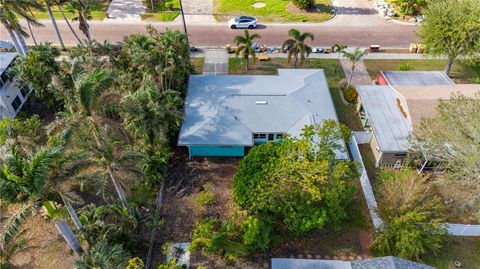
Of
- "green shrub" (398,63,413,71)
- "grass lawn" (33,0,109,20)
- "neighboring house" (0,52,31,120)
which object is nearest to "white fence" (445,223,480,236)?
"green shrub" (398,63,413,71)

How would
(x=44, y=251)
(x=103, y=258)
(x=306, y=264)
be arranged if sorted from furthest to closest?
(x=44, y=251)
(x=306, y=264)
(x=103, y=258)

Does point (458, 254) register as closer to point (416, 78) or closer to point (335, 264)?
point (335, 264)

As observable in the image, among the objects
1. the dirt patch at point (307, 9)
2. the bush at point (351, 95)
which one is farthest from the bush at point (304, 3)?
the bush at point (351, 95)

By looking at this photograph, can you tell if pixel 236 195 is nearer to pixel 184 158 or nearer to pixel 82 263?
pixel 184 158

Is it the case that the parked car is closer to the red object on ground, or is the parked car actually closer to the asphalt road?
the asphalt road

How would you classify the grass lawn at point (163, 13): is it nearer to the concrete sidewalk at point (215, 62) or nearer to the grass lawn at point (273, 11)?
the grass lawn at point (273, 11)

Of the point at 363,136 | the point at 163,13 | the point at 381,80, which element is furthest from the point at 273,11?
the point at 363,136

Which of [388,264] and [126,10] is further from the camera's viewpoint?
[126,10]
